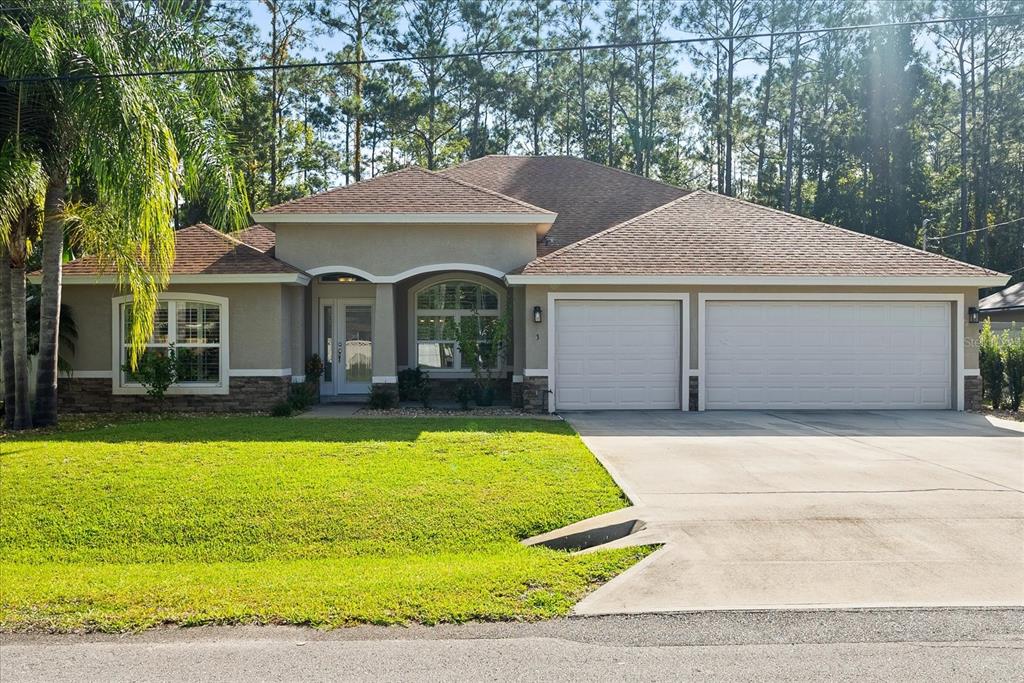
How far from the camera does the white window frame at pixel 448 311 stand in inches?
688

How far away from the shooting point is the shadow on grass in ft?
37.0

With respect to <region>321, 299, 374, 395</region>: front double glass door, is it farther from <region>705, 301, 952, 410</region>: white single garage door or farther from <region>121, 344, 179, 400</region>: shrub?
<region>705, 301, 952, 410</region>: white single garage door

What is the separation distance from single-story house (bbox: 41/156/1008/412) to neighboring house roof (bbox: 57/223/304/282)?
0.15 feet

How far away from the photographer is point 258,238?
18359mm

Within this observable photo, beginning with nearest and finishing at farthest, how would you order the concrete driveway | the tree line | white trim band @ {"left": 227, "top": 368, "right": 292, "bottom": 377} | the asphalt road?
the asphalt road, the concrete driveway, white trim band @ {"left": 227, "top": 368, "right": 292, "bottom": 377}, the tree line

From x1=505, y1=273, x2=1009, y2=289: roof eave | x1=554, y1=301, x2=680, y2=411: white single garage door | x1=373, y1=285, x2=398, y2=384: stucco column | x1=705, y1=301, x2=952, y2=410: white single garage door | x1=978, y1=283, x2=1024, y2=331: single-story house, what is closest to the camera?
x1=505, y1=273, x2=1009, y2=289: roof eave

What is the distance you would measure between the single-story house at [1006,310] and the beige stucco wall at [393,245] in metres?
17.4

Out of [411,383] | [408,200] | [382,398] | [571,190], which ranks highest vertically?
[571,190]

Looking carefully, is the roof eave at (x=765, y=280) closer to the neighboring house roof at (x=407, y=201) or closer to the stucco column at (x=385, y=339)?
the neighboring house roof at (x=407, y=201)

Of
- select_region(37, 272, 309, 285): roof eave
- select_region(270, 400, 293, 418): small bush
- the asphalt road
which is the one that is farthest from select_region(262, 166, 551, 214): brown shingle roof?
the asphalt road

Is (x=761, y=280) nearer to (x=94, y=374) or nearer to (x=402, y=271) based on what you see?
(x=402, y=271)

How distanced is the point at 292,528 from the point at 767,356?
11.0 metres

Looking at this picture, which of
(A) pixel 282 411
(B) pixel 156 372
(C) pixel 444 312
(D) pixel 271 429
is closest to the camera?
(D) pixel 271 429

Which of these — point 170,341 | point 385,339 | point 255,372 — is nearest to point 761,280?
point 385,339
